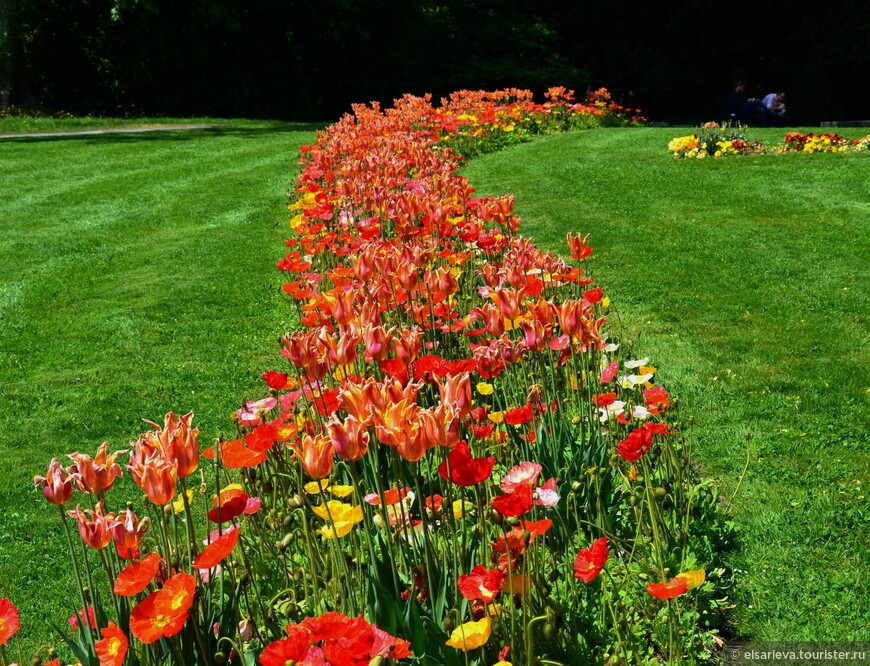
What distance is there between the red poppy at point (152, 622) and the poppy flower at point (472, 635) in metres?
0.61

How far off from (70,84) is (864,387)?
26946mm

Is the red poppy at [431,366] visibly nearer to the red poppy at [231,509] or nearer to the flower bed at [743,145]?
the red poppy at [231,509]

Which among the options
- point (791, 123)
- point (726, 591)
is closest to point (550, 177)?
point (726, 591)

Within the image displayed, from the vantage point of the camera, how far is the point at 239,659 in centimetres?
238

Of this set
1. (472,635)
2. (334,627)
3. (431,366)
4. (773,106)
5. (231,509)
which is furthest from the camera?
(773,106)

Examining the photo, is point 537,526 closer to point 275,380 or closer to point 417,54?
point 275,380

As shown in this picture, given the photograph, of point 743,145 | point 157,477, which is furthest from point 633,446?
point 743,145

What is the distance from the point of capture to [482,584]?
7.27ft

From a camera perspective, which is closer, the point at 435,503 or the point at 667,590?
the point at 667,590

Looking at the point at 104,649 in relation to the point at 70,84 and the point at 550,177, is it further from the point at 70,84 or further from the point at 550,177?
the point at 70,84

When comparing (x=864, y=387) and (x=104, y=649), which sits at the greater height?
(x=104, y=649)

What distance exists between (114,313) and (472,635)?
6.11 metres

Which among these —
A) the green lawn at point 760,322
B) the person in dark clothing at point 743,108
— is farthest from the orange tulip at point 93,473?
the person in dark clothing at point 743,108

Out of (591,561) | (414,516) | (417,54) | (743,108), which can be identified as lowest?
(414,516)
